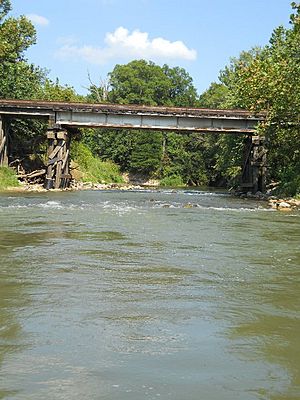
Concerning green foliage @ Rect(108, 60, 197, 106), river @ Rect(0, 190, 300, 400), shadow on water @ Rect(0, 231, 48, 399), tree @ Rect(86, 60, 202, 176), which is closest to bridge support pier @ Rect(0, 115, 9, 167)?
river @ Rect(0, 190, 300, 400)

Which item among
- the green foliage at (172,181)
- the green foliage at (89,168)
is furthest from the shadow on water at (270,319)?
the green foliage at (172,181)

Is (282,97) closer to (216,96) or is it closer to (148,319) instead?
(148,319)

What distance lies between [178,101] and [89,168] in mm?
50178

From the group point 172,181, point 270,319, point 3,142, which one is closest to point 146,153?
point 172,181

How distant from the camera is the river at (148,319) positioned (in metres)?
3.70

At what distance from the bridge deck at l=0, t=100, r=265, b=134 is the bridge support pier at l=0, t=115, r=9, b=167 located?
924 millimetres

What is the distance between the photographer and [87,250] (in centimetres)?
943

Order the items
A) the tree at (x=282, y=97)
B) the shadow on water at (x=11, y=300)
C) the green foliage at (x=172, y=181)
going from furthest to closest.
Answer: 1. the green foliage at (x=172, y=181)
2. the tree at (x=282, y=97)
3. the shadow on water at (x=11, y=300)

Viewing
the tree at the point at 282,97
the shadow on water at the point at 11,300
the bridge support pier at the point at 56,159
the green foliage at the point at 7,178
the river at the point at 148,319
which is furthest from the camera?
the bridge support pier at the point at 56,159

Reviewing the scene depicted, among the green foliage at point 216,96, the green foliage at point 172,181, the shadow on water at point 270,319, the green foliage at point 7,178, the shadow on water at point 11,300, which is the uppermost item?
the green foliage at point 216,96

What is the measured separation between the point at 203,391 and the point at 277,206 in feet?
65.4

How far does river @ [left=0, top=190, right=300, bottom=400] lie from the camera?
370cm

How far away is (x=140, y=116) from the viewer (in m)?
37.2

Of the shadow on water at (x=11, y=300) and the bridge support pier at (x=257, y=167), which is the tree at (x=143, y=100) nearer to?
the bridge support pier at (x=257, y=167)
